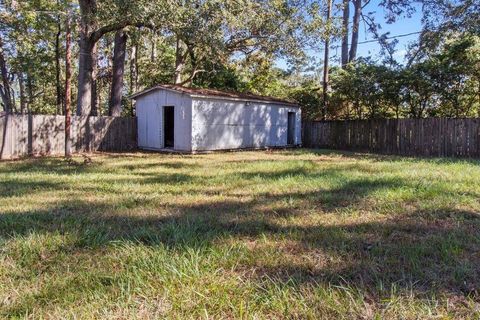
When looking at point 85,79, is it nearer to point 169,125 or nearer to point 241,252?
point 169,125

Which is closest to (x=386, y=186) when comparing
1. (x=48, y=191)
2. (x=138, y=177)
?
(x=138, y=177)

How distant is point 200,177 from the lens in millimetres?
7363

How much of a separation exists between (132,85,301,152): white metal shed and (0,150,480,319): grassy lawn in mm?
8023

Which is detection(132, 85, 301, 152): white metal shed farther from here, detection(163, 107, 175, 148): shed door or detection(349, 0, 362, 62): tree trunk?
detection(349, 0, 362, 62): tree trunk

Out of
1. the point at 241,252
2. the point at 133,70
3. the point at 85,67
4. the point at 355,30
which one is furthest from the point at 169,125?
the point at 241,252

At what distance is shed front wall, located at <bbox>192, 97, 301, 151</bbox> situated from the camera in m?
14.1

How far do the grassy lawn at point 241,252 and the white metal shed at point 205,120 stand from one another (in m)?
8.02

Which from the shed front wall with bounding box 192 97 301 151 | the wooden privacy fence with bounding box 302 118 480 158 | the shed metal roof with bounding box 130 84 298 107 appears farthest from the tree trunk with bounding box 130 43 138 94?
the wooden privacy fence with bounding box 302 118 480 158

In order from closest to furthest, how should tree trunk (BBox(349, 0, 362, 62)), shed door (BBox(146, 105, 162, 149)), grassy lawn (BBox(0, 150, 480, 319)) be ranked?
1. grassy lawn (BBox(0, 150, 480, 319))
2. shed door (BBox(146, 105, 162, 149))
3. tree trunk (BBox(349, 0, 362, 62))

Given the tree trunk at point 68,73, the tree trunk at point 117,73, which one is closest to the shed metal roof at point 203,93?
the tree trunk at point 117,73

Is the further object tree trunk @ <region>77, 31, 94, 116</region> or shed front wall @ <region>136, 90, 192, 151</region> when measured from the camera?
tree trunk @ <region>77, 31, 94, 116</region>

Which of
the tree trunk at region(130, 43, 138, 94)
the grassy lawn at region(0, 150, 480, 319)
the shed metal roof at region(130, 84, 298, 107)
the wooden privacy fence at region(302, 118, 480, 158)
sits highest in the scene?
the tree trunk at region(130, 43, 138, 94)

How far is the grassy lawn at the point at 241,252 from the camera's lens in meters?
2.33

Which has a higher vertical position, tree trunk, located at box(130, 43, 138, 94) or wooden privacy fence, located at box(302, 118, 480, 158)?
tree trunk, located at box(130, 43, 138, 94)
